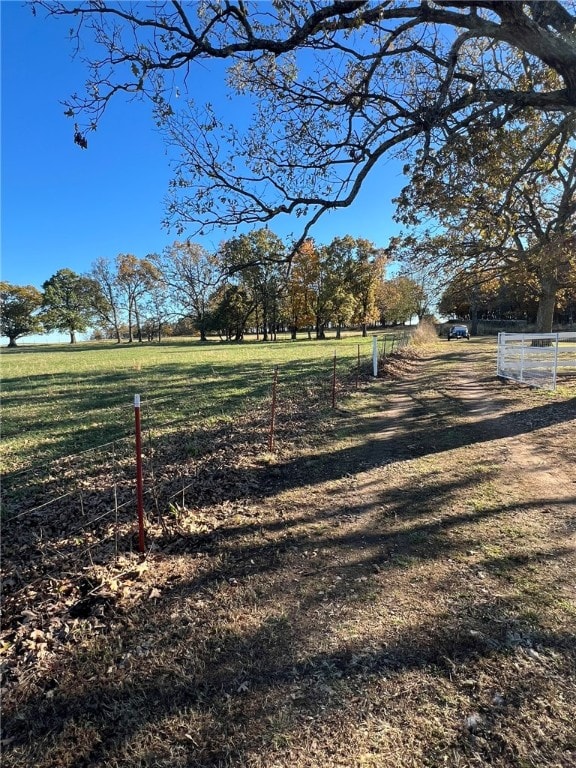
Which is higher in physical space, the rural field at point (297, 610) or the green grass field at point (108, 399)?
the green grass field at point (108, 399)

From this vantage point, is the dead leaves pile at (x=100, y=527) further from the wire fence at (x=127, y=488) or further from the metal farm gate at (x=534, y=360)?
the metal farm gate at (x=534, y=360)

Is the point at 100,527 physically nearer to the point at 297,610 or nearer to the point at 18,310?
the point at 297,610

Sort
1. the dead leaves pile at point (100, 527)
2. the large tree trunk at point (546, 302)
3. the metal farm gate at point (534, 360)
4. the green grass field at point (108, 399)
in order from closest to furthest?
the dead leaves pile at point (100, 527) → the green grass field at point (108, 399) → the metal farm gate at point (534, 360) → the large tree trunk at point (546, 302)

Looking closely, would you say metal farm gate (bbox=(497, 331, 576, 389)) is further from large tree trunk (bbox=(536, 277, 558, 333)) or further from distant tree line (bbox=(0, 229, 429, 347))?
distant tree line (bbox=(0, 229, 429, 347))

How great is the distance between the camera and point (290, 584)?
11.5 feet

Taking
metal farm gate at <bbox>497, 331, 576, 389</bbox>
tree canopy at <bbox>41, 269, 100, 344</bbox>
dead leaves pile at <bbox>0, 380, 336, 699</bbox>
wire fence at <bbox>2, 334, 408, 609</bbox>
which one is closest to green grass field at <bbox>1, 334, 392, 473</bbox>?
wire fence at <bbox>2, 334, 408, 609</bbox>

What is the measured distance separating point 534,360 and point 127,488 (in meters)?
13.7

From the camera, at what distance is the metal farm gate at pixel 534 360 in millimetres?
11742

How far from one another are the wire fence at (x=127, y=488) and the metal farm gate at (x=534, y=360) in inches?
293

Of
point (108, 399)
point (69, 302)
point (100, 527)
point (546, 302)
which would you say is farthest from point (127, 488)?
point (69, 302)

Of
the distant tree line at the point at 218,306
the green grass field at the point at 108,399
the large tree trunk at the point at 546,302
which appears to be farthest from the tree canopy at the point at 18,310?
the large tree trunk at the point at 546,302

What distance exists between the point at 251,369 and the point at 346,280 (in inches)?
1563

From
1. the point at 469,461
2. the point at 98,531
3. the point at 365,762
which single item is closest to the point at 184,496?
the point at 98,531

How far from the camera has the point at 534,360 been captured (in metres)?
14.1
